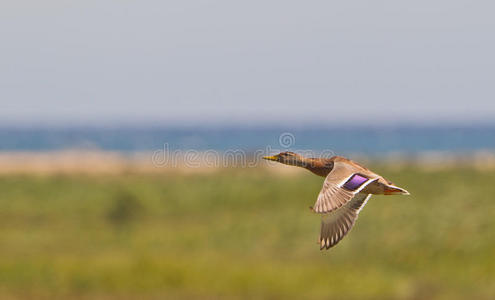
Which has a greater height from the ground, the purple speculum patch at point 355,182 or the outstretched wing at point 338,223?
the purple speculum patch at point 355,182

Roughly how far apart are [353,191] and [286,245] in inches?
1406

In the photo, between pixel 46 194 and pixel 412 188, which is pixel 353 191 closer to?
pixel 412 188

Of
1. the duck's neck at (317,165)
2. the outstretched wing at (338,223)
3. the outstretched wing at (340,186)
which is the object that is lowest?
the outstretched wing at (338,223)

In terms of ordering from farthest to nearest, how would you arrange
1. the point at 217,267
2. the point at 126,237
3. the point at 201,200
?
the point at 201,200 → the point at 126,237 → the point at 217,267

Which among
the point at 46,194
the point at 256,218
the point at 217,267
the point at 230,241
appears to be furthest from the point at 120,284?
the point at 46,194

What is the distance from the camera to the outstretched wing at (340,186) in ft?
21.8

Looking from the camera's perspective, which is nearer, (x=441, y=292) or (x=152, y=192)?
(x=441, y=292)

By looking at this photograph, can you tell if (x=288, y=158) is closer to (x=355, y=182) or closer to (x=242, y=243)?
(x=355, y=182)

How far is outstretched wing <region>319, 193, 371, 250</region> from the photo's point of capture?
25.0ft

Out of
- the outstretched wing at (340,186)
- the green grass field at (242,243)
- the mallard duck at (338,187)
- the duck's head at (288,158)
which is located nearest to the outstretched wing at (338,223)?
the mallard duck at (338,187)

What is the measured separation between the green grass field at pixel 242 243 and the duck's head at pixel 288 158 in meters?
24.7

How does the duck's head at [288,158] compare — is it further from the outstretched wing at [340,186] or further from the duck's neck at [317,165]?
the outstretched wing at [340,186]

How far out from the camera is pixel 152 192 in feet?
209

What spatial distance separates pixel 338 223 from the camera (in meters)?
8.23
